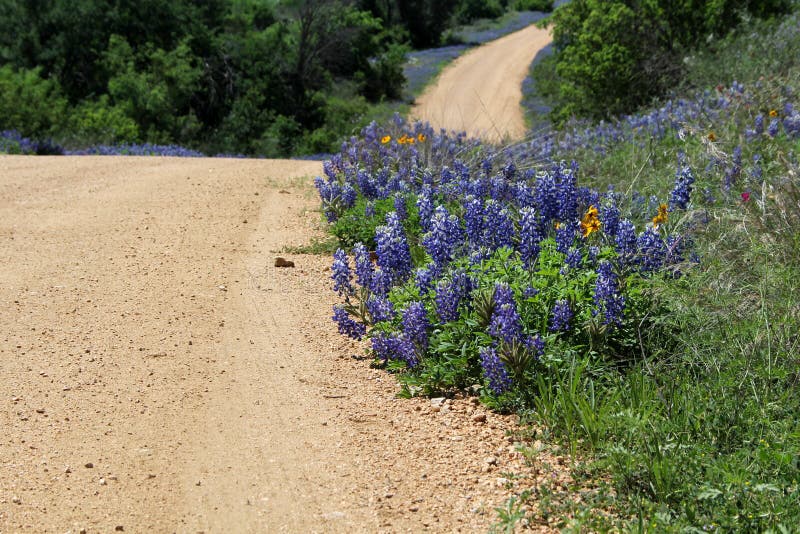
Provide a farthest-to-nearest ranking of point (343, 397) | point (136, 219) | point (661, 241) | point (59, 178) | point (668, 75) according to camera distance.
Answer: point (668, 75)
point (59, 178)
point (136, 219)
point (661, 241)
point (343, 397)

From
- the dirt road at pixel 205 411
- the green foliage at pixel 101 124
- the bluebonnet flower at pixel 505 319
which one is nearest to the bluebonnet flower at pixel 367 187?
the dirt road at pixel 205 411

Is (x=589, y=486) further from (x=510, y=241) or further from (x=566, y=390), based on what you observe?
(x=510, y=241)

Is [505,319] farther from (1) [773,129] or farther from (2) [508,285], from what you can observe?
(1) [773,129]

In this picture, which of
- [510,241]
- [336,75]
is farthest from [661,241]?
[336,75]

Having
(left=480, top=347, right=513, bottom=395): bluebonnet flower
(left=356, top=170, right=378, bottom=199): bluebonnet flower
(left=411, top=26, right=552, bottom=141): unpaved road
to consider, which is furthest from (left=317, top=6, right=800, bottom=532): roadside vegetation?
(left=411, top=26, right=552, bottom=141): unpaved road

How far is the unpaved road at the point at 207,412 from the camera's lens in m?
3.37

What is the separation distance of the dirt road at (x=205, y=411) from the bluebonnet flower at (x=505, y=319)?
0.41 metres

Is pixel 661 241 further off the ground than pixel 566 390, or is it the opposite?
pixel 661 241

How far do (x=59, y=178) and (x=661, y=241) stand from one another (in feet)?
22.9

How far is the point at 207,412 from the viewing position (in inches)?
163

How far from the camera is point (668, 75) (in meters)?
14.7

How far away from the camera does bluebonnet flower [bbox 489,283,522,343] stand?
12.9 feet

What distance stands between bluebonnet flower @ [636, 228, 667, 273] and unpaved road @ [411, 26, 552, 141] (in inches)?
706

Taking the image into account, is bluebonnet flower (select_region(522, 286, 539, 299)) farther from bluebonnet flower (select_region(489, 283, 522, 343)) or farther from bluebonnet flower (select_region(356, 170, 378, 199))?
bluebonnet flower (select_region(356, 170, 378, 199))
